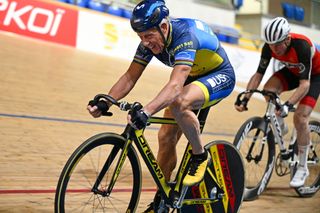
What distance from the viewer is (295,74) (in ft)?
13.1

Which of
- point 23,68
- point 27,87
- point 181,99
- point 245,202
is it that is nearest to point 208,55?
point 181,99

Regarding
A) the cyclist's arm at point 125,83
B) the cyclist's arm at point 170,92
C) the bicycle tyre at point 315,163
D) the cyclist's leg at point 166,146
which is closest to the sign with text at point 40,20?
the bicycle tyre at point 315,163

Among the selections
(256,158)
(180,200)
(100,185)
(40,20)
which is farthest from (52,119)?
(40,20)

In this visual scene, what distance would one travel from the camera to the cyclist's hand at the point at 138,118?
2145 millimetres

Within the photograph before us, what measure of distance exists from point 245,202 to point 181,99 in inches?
59.4

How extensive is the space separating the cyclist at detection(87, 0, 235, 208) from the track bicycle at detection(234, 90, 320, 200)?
2.87 ft

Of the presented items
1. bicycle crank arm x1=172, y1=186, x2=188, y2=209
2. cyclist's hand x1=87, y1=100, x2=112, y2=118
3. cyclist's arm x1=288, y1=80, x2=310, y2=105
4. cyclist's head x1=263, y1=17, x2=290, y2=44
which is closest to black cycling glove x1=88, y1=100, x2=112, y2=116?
cyclist's hand x1=87, y1=100, x2=112, y2=118

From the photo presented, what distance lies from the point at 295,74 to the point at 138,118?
2.22 meters

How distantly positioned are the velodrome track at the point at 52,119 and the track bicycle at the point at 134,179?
279mm

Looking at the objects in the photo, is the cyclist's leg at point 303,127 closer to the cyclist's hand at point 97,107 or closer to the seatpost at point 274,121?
the seatpost at point 274,121

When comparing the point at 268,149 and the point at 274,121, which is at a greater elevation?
the point at 274,121

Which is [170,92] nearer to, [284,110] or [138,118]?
[138,118]

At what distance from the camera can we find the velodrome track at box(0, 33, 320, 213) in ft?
10.6

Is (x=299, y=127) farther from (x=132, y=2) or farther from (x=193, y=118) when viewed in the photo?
(x=132, y=2)
